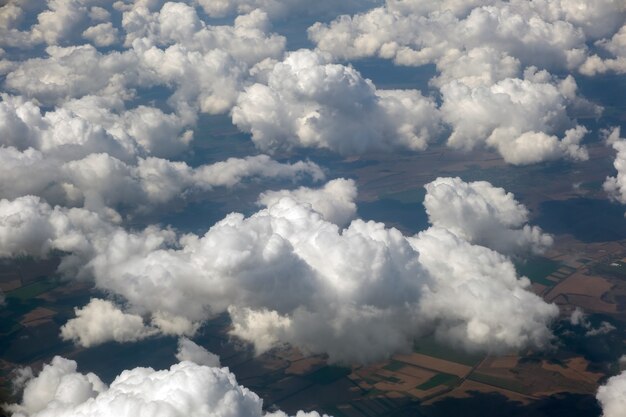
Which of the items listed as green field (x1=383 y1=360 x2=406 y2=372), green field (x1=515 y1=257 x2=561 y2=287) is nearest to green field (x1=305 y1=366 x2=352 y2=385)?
green field (x1=383 y1=360 x2=406 y2=372)

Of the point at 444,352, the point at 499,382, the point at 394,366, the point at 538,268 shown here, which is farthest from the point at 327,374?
the point at 538,268

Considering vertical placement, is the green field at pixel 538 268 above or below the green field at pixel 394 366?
above

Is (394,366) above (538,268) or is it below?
below

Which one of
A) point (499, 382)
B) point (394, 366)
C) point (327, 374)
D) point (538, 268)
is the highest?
point (538, 268)

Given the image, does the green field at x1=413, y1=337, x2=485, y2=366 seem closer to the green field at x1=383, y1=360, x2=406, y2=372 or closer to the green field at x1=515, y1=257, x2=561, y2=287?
the green field at x1=383, y1=360, x2=406, y2=372

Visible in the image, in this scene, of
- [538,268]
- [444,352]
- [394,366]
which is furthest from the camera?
[538,268]

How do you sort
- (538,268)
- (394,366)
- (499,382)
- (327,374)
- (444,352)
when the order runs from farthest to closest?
1. (538,268)
2. (444,352)
3. (394,366)
4. (327,374)
5. (499,382)

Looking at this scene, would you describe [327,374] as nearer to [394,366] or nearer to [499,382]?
[394,366]

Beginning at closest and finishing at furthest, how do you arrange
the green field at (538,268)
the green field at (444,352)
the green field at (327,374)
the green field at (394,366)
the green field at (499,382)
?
the green field at (499,382), the green field at (327,374), the green field at (394,366), the green field at (444,352), the green field at (538,268)

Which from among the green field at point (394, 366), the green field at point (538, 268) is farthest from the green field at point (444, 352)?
the green field at point (538, 268)

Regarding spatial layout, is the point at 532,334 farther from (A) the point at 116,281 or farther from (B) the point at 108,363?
(A) the point at 116,281

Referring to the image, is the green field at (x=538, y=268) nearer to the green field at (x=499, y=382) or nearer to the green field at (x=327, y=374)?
the green field at (x=499, y=382)
